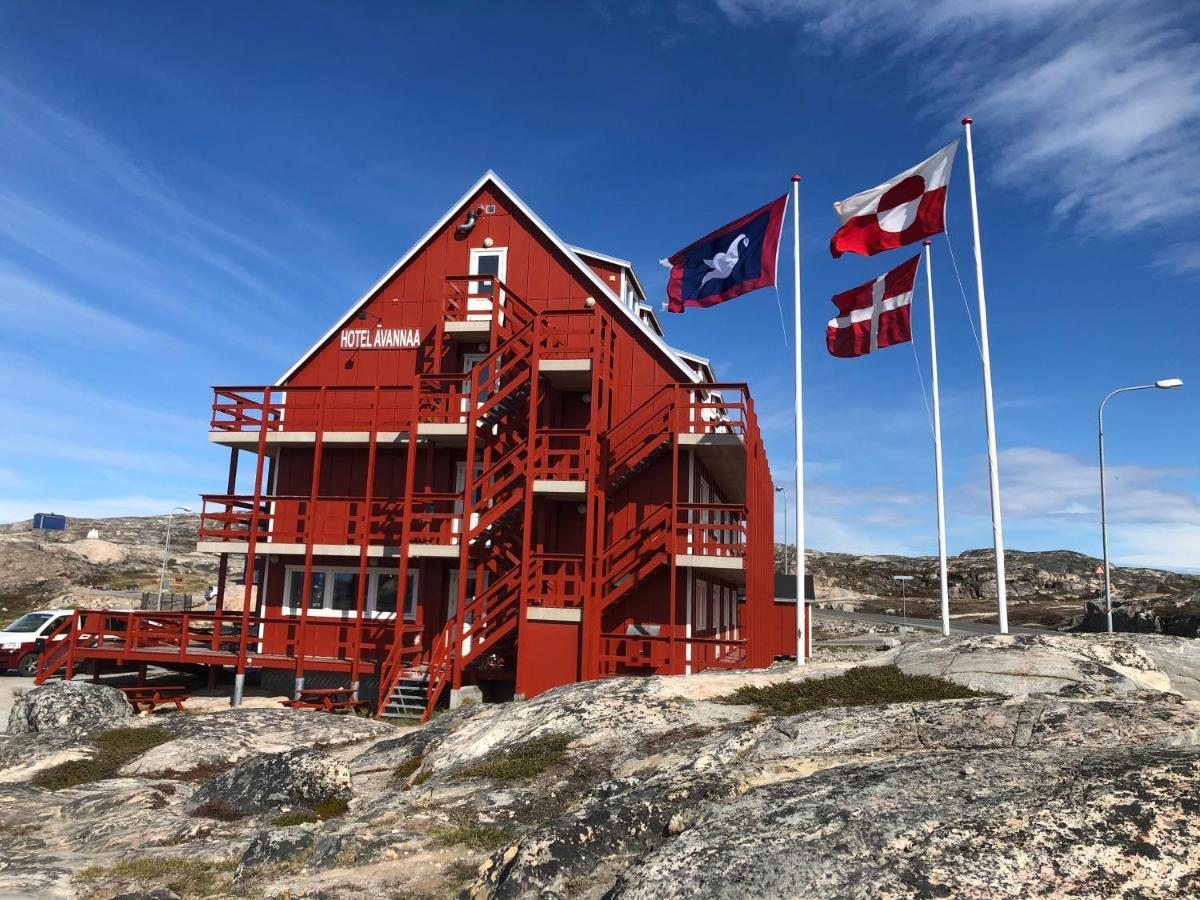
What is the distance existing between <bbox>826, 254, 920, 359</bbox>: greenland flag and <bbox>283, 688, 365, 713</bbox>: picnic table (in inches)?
594

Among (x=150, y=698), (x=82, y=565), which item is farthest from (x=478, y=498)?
(x=82, y=565)

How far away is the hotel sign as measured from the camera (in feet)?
92.3

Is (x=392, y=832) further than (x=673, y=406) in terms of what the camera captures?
No

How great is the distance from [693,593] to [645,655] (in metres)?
2.34

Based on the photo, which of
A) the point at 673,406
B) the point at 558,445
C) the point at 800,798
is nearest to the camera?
the point at 800,798

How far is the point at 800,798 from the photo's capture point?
261 inches

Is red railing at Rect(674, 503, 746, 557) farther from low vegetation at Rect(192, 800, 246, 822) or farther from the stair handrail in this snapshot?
the stair handrail

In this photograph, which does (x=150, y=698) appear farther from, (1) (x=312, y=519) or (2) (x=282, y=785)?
(2) (x=282, y=785)

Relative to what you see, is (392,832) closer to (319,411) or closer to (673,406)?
(673,406)

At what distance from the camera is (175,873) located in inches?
352

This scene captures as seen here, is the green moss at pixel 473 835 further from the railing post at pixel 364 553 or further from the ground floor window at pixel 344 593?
the ground floor window at pixel 344 593

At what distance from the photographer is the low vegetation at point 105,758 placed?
1442cm

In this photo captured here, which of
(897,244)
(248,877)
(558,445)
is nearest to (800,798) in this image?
(248,877)

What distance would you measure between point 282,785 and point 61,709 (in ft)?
A: 32.9
